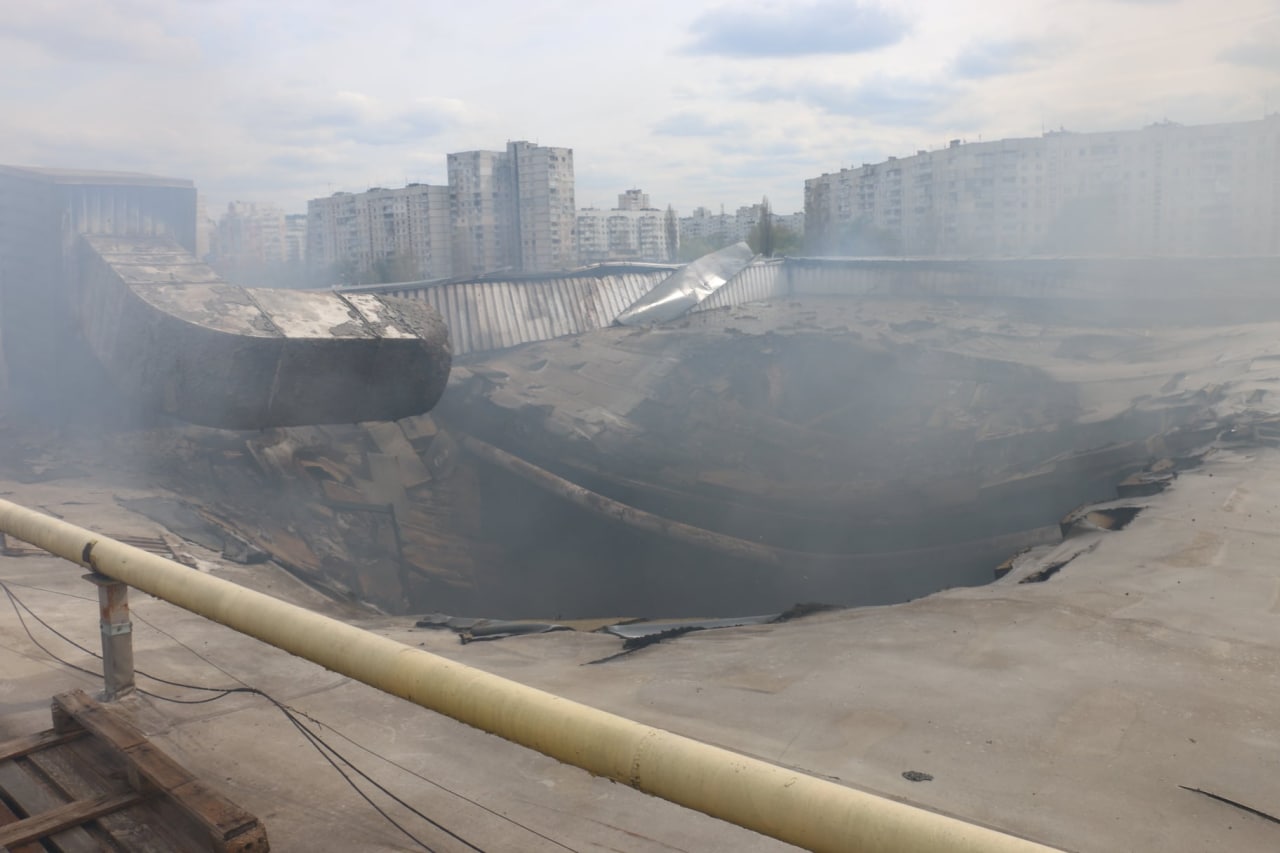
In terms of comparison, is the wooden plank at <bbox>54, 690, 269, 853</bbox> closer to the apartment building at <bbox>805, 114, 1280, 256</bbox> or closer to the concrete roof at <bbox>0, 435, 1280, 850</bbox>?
the concrete roof at <bbox>0, 435, 1280, 850</bbox>

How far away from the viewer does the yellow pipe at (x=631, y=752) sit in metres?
1.45

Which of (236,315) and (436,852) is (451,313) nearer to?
(236,315)

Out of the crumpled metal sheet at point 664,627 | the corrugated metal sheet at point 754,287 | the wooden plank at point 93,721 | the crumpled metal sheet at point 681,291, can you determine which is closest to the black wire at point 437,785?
the wooden plank at point 93,721

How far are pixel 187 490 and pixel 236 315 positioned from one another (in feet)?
7.44

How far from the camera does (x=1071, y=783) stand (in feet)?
11.2

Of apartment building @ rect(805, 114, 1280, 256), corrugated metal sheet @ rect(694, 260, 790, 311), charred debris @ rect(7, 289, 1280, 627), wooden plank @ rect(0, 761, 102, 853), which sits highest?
apartment building @ rect(805, 114, 1280, 256)

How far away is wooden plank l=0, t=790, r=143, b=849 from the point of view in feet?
7.56

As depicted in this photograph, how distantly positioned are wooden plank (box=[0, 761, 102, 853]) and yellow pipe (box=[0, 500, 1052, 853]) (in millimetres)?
624

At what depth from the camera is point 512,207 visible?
174 feet

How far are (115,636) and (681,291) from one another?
72.6ft

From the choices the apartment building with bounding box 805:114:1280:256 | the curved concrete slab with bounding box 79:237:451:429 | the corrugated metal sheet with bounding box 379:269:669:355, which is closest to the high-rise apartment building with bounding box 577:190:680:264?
the apartment building with bounding box 805:114:1280:256

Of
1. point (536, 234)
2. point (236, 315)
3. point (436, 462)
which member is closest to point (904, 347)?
point (436, 462)

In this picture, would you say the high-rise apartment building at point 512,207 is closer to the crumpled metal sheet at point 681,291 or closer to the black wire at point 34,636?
the crumpled metal sheet at point 681,291

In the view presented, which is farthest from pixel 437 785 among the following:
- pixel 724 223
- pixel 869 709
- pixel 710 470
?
pixel 724 223
